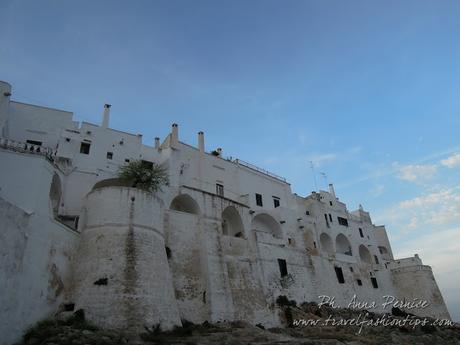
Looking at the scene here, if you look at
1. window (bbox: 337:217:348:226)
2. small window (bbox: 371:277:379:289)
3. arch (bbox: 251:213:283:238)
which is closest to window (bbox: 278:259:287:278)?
arch (bbox: 251:213:283:238)

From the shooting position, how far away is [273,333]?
69.9ft

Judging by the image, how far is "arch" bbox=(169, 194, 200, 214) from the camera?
27000mm

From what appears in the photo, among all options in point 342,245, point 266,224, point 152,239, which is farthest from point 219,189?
point 342,245

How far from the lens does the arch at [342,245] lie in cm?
4306

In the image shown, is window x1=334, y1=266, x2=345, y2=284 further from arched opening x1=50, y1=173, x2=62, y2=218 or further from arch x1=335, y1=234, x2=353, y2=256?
arched opening x1=50, y1=173, x2=62, y2=218

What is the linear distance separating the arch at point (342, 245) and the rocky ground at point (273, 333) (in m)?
9.16

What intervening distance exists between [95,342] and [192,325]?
7.44m

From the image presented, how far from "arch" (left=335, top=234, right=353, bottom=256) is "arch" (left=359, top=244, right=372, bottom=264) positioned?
82.7 inches

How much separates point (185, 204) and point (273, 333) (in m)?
11.6

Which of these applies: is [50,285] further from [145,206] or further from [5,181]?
[145,206]

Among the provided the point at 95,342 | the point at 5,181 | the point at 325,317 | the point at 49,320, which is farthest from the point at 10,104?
the point at 325,317

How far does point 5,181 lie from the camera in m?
16.4

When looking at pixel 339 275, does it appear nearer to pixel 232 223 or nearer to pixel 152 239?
pixel 232 223

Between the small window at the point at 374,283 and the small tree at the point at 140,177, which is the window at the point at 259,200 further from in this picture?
the small window at the point at 374,283
